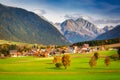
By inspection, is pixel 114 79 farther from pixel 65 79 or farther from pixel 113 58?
pixel 113 58

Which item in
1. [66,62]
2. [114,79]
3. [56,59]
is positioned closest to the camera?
[114,79]

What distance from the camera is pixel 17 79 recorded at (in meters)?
87.6

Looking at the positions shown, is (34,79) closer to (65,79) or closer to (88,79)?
(65,79)

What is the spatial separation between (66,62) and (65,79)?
194 feet

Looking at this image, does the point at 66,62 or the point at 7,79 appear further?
the point at 66,62

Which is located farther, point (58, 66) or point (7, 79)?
point (58, 66)

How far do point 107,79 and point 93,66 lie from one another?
6475cm

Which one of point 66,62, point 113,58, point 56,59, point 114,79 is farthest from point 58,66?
point 114,79

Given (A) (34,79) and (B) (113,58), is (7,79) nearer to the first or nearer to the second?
(A) (34,79)

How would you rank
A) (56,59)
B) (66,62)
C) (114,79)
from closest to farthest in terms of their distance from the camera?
(114,79), (66,62), (56,59)

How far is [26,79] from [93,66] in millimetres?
67028

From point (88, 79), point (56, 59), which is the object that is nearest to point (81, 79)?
point (88, 79)

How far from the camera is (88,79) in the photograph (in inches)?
3381

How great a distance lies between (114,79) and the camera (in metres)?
83.5
